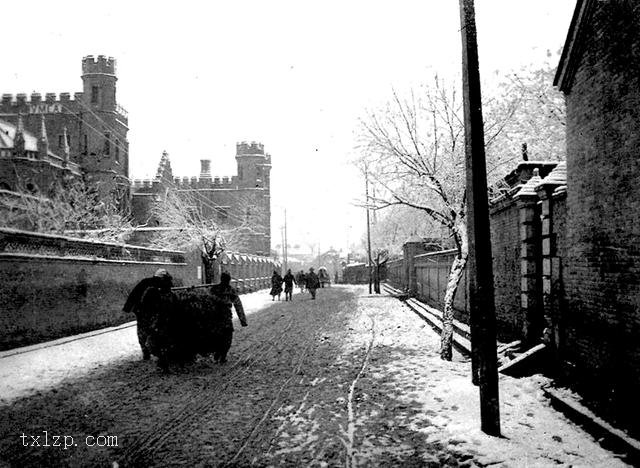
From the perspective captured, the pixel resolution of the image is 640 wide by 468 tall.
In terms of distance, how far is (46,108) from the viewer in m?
49.5

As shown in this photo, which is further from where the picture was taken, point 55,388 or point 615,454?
point 55,388

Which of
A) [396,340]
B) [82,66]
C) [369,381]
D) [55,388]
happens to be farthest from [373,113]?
[82,66]

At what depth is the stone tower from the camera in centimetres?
4659

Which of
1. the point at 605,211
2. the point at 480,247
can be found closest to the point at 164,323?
the point at 480,247

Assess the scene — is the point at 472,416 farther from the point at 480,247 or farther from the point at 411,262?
the point at 411,262

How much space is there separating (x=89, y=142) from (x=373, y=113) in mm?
44562

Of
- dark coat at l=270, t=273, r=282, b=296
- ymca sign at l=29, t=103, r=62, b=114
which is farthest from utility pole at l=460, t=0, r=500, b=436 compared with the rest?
ymca sign at l=29, t=103, r=62, b=114

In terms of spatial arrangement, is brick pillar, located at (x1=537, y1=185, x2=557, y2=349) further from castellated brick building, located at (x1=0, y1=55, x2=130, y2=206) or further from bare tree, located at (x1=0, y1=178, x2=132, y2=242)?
castellated brick building, located at (x1=0, y1=55, x2=130, y2=206)

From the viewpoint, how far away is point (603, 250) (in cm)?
608

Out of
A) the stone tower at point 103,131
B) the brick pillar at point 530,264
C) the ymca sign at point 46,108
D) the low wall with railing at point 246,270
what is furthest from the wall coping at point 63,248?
the ymca sign at point 46,108

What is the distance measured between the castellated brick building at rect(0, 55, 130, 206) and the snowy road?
3786 cm

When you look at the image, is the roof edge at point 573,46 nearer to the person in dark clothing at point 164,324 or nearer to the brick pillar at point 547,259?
the brick pillar at point 547,259

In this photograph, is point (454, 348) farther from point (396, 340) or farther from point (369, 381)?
point (369, 381)

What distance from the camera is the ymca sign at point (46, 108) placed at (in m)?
49.3
